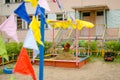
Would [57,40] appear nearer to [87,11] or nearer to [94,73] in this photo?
[87,11]

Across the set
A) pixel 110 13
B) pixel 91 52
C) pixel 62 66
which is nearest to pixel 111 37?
pixel 110 13

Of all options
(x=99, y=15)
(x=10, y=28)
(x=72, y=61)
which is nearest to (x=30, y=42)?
(x=10, y=28)

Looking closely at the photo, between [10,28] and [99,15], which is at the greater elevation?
[99,15]

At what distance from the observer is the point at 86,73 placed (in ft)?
37.6

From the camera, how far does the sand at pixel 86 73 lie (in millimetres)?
10336

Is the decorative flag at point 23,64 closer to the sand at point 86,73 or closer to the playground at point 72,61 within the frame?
the playground at point 72,61

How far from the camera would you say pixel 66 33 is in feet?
71.5

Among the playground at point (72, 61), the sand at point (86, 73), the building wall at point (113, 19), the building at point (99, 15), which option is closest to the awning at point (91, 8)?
the building at point (99, 15)

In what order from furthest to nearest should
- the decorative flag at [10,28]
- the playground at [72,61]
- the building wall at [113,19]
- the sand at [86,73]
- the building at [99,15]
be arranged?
the building wall at [113,19]
the building at [99,15]
the playground at [72,61]
the sand at [86,73]
the decorative flag at [10,28]

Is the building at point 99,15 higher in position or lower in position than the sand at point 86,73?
higher

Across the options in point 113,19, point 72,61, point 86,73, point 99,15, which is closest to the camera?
point 86,73

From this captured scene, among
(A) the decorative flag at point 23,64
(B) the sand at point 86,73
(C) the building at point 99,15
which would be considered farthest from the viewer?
(C) the building at point 99,15

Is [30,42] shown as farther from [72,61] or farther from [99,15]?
[99,15]

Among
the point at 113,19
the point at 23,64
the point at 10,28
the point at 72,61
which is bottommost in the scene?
the point at 72,61
